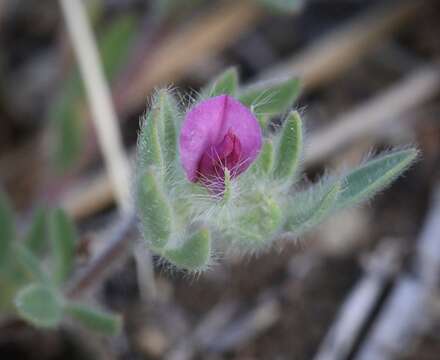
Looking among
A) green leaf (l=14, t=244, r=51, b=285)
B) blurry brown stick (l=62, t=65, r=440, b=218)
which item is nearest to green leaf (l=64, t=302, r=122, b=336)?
green leaf (l=14, t=244, r=51, b=285)

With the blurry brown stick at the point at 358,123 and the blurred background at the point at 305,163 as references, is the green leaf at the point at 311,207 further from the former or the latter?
the blurry brown stick at the point at 358,123

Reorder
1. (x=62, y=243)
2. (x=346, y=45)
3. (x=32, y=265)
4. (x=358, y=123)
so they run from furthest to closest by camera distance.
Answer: (x=346, y=45) → (x=358, y=123) → (x=62, y=243) → (x=32, y=265)

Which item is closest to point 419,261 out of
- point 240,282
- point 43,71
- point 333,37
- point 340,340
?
point 340,340

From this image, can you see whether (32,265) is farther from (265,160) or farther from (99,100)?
(99,100)

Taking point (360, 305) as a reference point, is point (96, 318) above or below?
above

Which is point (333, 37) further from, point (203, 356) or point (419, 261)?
point (203, 356)

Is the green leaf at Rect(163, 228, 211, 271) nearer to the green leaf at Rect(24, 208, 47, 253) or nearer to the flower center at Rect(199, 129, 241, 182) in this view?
the flower center at Rect(199, 129, 241, 182)

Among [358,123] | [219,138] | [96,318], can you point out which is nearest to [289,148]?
[219,138]
